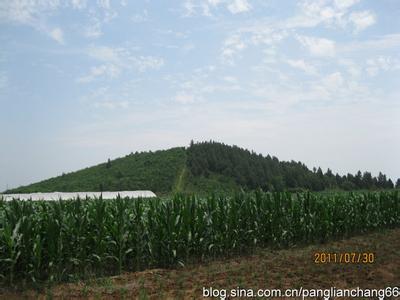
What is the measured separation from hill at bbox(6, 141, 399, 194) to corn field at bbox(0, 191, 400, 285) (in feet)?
145

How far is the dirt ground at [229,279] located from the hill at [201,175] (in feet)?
158

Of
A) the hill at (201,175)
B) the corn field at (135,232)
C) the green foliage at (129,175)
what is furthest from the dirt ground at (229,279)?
the hill at (201,175)

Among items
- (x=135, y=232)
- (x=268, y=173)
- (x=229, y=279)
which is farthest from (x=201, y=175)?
(x=229, y=279)

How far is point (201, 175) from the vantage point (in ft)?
237

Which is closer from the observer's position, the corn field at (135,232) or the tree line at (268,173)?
the corn field at (135,232)

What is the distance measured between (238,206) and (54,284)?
21.5ft

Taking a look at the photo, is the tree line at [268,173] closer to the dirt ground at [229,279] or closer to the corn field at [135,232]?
the corn field at [135,232]

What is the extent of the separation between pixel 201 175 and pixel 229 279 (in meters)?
63.8

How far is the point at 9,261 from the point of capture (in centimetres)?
798

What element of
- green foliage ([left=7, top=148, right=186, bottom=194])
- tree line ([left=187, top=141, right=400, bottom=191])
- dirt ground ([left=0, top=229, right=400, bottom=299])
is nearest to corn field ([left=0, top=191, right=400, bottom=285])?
dirt ground ([left=0, top=229, right=400, bottom=299])

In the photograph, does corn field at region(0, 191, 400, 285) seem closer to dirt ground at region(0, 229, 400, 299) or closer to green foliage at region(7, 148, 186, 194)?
dirt ground at region(0, 229, 400, 299)

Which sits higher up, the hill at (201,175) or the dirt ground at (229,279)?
the hill at (201,175)

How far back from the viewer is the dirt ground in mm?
7336

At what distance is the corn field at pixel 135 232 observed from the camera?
838 cm
